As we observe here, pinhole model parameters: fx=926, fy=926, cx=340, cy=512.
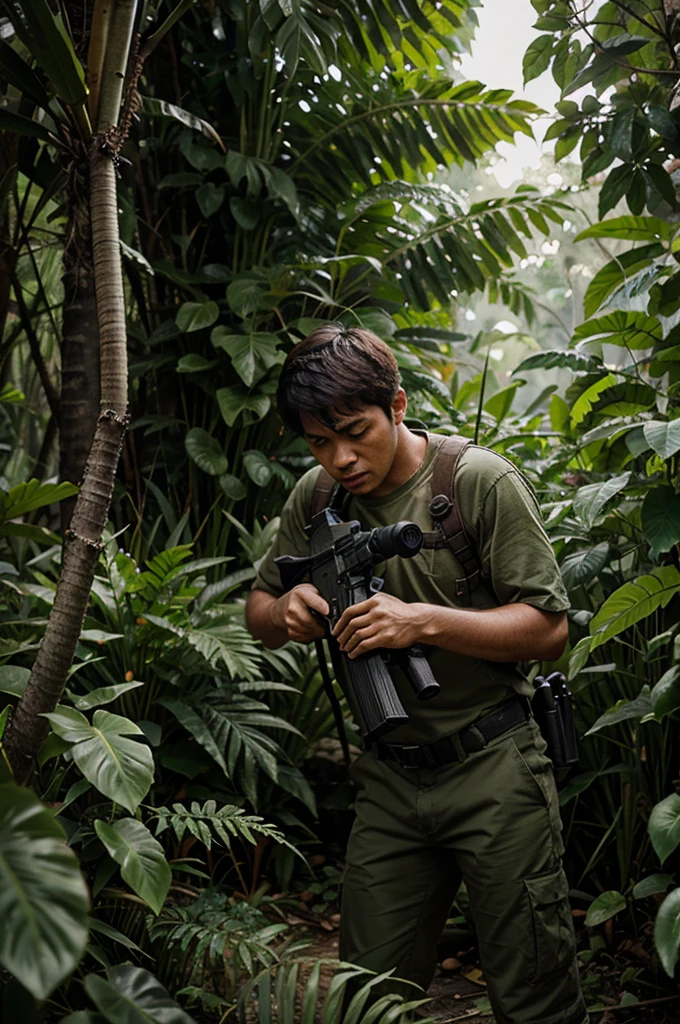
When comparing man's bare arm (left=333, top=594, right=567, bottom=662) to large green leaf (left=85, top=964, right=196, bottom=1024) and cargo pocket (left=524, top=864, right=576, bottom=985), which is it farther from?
large green leaf (left=85, top=964, right=196, bottom=1024)

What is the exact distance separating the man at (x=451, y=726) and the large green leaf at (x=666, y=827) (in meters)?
0.22

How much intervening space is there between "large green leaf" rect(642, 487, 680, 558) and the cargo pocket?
0.73 metres

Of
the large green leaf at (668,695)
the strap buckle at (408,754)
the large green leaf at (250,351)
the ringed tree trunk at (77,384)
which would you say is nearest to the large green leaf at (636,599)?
the large green leaf at (668,695)

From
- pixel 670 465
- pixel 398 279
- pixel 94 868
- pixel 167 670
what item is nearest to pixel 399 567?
pixel 670 465

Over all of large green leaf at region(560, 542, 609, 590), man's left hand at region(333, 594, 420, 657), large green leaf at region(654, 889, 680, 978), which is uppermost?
man's left hand at region(333, 594, 420, 657)

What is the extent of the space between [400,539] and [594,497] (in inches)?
30.5

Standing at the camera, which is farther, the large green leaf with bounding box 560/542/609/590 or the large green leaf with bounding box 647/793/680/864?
the large green leaf with bounding box 560/542/609/590

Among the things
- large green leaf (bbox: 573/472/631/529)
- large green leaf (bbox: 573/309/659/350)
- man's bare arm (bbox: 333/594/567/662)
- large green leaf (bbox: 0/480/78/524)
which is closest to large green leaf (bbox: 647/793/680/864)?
man's bare arm (bbox: 333/594/567/662)

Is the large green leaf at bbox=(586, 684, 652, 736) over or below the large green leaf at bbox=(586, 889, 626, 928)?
over

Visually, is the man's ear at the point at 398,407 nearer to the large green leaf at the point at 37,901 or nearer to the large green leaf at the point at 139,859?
the large green leaf at the point at 139,859

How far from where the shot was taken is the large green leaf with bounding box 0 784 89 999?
36.3 inches

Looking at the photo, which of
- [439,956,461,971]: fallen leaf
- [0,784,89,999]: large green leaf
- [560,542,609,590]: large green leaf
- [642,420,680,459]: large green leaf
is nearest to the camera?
[0,784,89,999]: large green leaf

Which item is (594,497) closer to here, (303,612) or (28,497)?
(303,612)

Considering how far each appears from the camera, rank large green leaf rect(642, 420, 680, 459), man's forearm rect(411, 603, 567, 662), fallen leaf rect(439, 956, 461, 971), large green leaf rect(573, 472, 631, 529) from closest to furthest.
Result: man's forearm rect(411, 603, 567, 662) → large green leaf rect(642, 420, 680, 459) → large green leaf rect(573, 472, 631, 529) → fallen leaf rect(439, 956, 461, 971)
